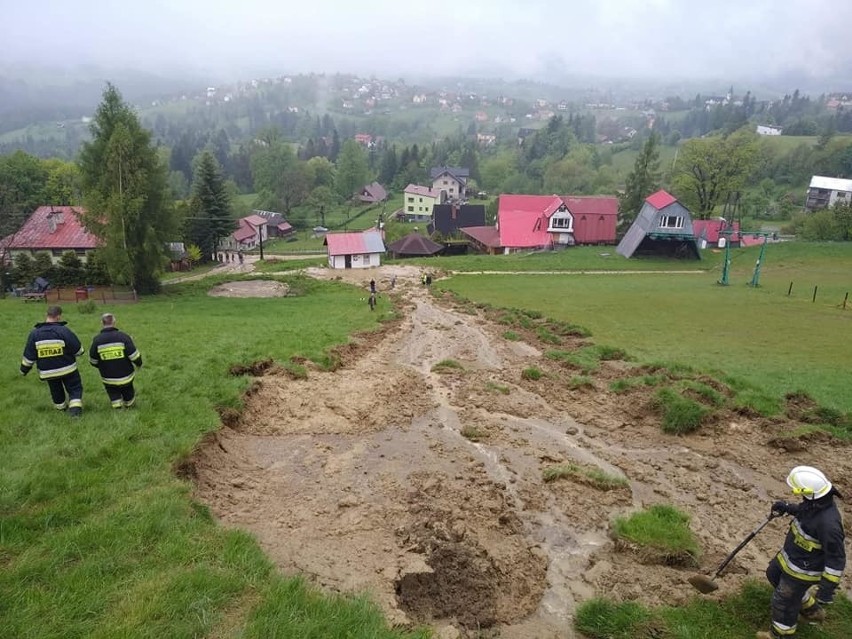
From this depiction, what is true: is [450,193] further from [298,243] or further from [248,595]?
[248,595]

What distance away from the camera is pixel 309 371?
57.9 feet

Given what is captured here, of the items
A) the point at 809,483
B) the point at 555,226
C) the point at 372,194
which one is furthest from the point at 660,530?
the point at 372,194

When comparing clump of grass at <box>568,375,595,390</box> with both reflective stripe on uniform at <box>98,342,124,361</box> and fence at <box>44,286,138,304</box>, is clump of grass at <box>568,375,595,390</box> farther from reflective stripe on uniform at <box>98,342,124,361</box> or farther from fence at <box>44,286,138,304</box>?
fence at <box>44,286,138,304</box>

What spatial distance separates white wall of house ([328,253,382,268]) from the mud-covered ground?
45.1m

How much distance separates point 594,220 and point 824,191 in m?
92.1

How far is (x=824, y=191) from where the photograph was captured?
124 metres

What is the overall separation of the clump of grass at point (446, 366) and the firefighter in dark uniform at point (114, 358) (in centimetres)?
1144

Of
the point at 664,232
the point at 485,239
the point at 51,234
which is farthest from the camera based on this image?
the point at 485,239

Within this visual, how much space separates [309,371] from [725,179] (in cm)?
7216

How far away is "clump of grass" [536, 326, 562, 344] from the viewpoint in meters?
25.1

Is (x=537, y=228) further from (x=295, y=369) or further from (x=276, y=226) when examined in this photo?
(x=276, y=226)

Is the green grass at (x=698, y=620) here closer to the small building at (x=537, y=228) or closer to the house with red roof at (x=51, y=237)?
the house with red roof at (x=51, y=237)

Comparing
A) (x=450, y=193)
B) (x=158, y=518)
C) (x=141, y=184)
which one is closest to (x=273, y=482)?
(x=158, y=518)

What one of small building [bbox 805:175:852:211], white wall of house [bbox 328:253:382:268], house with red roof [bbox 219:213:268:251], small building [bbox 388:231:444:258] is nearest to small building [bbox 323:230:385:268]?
white wall of house [bbox 328:253:382:268]
